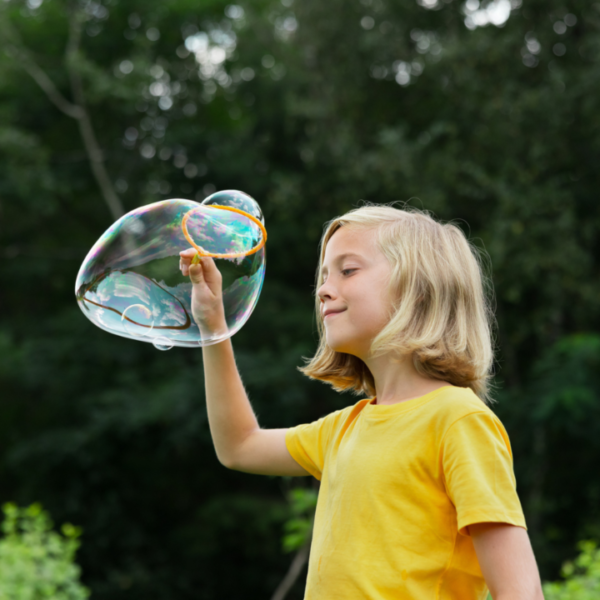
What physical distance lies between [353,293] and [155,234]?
0.73 m

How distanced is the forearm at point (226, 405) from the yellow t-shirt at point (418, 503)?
359mm

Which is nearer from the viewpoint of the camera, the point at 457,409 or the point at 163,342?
the point at 457,409

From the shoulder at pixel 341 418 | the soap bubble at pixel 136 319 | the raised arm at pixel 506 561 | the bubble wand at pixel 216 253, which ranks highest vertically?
the bubble wand at pixel 216 253

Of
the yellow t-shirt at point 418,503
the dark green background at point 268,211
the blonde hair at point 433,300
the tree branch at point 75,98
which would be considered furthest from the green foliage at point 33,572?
the tree branch at point 75,98

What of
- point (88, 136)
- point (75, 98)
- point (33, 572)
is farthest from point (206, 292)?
point (75, 98)

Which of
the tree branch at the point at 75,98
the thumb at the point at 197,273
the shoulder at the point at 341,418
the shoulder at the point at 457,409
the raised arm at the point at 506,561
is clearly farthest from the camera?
the tree branch at the point at 75,98

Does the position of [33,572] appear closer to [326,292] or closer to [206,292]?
[206,292]

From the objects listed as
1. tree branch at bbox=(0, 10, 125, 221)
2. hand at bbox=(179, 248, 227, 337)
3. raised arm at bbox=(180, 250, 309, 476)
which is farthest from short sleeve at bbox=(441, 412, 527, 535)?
tree branch at bbox=(0, 10, 125, 221)

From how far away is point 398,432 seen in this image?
3.74ft

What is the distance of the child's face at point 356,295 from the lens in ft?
4.02

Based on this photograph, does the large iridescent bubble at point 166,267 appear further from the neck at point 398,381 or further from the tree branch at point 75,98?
the tree branch at point 75,98

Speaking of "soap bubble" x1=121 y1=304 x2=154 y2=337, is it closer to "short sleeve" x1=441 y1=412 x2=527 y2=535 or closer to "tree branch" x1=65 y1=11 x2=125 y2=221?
"short sleeve" x1=441 y1=412 x2=527 y2=535

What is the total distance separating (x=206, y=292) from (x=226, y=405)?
25 centimetres

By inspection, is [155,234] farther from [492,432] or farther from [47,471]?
[47,471]
